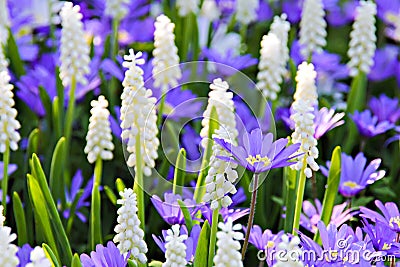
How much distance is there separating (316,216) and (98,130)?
1.62 ft

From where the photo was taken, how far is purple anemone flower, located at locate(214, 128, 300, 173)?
117cm

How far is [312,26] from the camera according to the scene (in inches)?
70.1

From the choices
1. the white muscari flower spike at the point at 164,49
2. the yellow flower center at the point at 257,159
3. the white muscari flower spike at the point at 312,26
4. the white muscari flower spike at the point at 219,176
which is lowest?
the white muscari flower spike at the point at 219,176

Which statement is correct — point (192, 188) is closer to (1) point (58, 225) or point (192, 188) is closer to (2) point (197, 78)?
(1) point (58, 225)

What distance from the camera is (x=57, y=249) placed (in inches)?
57.1

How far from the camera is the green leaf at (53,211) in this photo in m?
1.30

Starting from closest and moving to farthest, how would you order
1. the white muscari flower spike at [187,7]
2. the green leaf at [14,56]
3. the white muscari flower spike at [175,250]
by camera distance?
the white muscari flower spike at [175,250] → the green leaf at [14,56] → the white muscari flower spike at [187,7]

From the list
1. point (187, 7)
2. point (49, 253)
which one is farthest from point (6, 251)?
point (187, 7)

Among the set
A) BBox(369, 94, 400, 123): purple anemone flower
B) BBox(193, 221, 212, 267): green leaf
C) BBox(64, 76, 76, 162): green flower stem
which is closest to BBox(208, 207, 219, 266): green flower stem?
BBox(193, 221, 212, 267): green leaf

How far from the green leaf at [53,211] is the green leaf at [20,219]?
61mm

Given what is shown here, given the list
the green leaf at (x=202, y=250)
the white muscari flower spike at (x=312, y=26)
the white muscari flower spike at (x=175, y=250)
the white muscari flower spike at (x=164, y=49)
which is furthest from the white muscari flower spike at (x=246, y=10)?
the white muscari flower spike at (x=175, y=250)

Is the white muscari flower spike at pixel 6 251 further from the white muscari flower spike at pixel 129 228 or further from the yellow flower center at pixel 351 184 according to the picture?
the yellow flower center at pixel 351 184

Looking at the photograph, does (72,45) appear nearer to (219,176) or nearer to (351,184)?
(219,176)

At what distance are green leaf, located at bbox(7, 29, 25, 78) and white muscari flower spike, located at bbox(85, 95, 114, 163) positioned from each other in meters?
0.62
